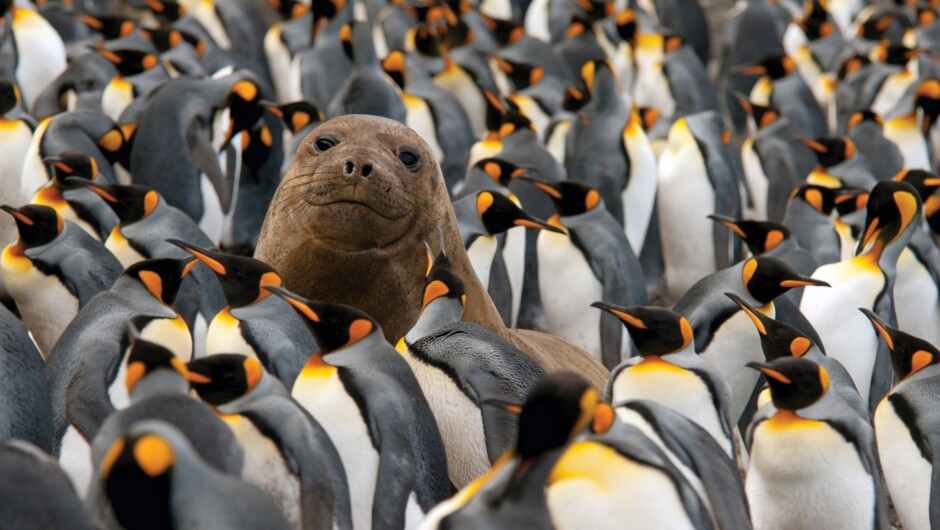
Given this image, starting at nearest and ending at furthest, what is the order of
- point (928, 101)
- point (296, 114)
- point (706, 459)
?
point (706, 459)
point (296, 114)
point (928, 101)

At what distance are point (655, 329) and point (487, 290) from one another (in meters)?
2.31

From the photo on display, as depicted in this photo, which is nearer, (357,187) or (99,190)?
(357,187)

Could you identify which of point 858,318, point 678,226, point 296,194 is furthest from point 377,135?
point 678,226

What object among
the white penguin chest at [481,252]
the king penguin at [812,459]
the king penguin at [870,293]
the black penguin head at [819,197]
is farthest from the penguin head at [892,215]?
the king penguin at [812,459]

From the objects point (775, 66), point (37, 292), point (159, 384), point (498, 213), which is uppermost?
point (159, 384)

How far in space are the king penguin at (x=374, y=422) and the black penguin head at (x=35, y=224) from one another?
194cm

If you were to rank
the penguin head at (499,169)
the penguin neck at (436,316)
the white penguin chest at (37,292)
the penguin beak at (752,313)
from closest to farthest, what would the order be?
the penguin neck at (436,316)
the penguin beak at (752,313)
the white penguin chest at (37,292)
the penguin head at (499,169)

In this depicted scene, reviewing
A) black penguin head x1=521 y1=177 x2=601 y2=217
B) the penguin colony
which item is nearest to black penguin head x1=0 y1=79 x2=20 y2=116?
the penguin colony

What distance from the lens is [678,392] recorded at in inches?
164

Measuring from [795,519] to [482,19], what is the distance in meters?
8.72

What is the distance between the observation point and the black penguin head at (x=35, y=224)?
532 cm

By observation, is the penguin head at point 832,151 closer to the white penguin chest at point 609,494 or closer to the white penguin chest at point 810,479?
the white penguin chest at point 810,479

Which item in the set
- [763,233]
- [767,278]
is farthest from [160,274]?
[763,233]

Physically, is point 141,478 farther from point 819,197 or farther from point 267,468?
point 819,197
